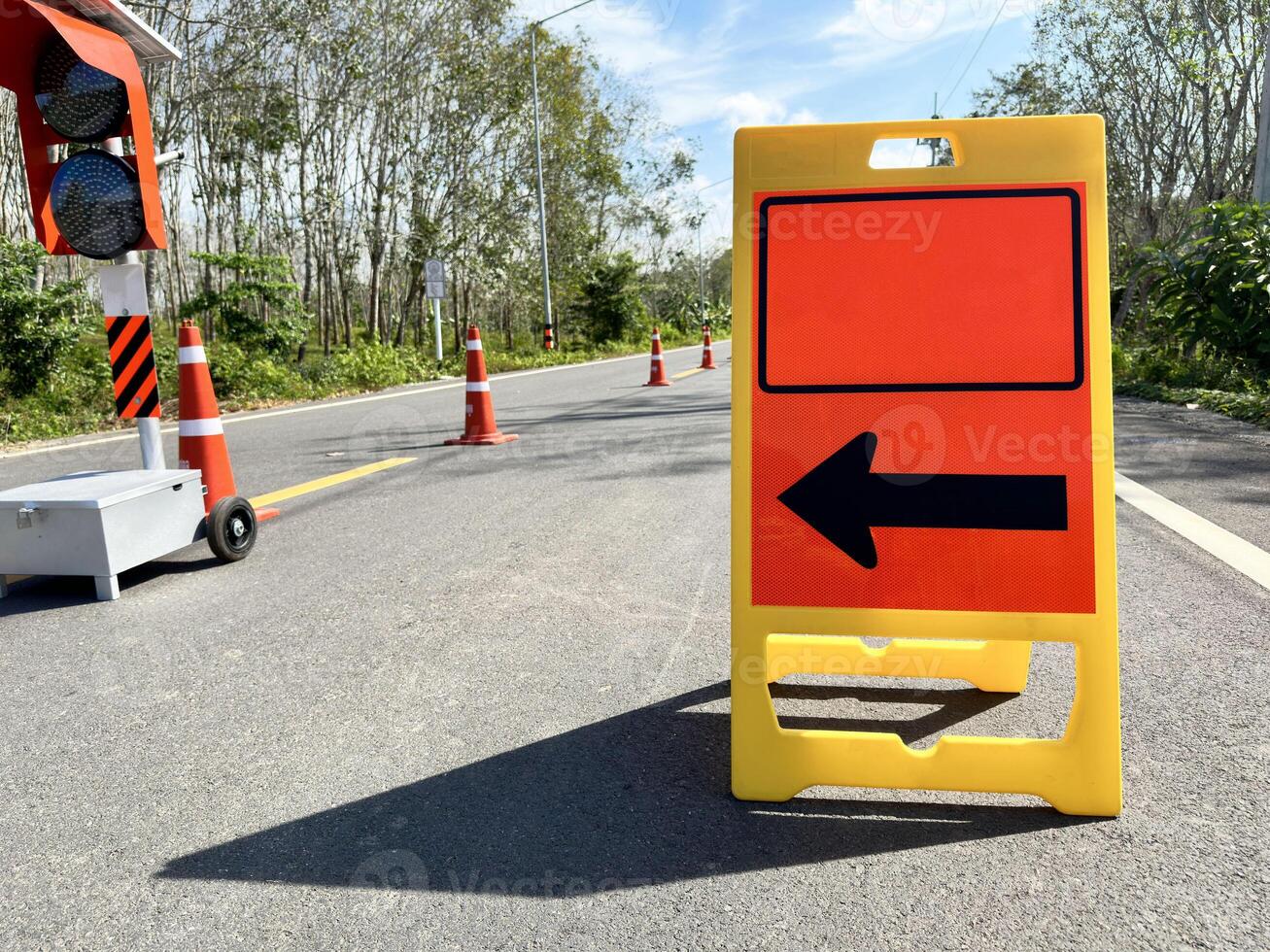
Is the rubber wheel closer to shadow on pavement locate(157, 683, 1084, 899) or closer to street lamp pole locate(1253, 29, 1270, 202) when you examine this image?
shadow on pavement locate(157, 683, 1084, 899)

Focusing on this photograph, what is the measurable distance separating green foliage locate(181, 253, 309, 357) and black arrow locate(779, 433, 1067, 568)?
1469 cm

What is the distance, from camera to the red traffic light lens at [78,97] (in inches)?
190

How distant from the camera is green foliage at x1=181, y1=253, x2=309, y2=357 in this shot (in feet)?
50.6

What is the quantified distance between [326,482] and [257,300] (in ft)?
36.8

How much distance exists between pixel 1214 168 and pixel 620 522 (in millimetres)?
32779

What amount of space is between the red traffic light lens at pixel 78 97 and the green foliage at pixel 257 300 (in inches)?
428

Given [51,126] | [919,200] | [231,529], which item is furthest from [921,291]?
[51,126]

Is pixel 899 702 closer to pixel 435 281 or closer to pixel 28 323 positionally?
pixel 28 323

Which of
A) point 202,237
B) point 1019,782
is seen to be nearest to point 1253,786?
point 1019,782

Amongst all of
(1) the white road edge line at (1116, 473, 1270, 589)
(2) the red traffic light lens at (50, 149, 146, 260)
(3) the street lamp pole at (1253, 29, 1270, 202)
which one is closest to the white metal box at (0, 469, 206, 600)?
(2) the red traffic light lens at (50, 149, 146, 260)

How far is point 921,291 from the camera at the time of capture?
247cm

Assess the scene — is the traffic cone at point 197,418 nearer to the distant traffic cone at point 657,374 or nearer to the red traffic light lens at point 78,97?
the red traffic light lens at point 78,97

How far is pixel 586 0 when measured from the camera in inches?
1047

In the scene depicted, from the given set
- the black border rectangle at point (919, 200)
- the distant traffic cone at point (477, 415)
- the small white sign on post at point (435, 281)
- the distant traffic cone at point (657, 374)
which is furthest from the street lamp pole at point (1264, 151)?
the small white sign on post at point (435, 281)
